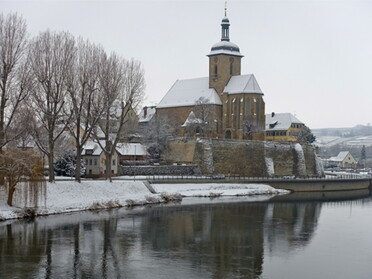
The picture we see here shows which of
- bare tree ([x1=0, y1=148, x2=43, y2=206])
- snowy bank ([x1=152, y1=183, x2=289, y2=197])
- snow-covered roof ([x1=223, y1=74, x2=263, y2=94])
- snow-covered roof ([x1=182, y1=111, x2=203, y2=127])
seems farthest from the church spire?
bare tree ([x1=0, y1=148, x2=43, y2=206])

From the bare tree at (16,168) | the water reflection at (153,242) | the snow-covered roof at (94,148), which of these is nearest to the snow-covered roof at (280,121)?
the snow-covered roof at (94,148)

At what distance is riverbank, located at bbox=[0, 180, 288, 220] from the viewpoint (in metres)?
35.9

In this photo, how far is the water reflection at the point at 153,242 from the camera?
22.3 m

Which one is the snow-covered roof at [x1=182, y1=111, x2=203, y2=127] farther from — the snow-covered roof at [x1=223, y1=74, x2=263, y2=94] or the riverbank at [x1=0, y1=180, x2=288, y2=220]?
the riverbank at [x1=0, y1=180, x2=288, y2=220]

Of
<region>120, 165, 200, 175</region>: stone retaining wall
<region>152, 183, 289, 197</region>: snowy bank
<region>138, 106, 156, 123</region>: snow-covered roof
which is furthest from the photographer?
<region>138, 106, 156, 123</region>: snow-covered roof

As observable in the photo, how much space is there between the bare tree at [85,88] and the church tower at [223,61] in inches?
1580

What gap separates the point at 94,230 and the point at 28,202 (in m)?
6.83

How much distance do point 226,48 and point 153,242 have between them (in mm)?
58290

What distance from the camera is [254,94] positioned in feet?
260

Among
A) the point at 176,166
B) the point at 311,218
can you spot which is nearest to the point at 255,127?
the point at 176,166

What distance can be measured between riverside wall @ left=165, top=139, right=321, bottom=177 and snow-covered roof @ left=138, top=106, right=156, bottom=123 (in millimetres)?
23024

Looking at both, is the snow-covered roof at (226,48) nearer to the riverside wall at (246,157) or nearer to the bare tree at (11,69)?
the riverside wall at (246,157)

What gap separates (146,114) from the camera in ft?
302

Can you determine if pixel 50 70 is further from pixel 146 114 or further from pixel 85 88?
pixel 146 114
